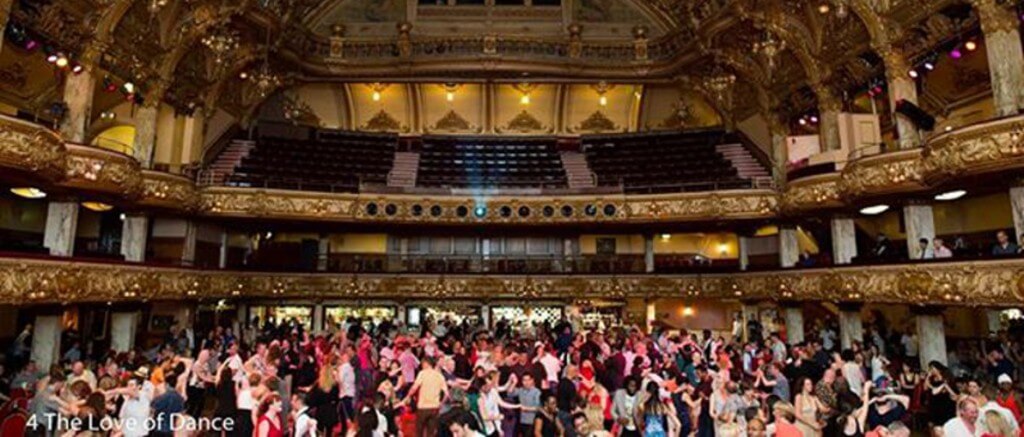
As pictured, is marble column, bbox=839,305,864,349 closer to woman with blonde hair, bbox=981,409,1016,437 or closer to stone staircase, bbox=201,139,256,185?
woman with blonde hair, bbox=981,409,1016,437

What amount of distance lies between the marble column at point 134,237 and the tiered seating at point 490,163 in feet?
32.1

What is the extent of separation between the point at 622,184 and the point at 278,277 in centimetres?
1307

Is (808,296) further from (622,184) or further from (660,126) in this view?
(660,126)

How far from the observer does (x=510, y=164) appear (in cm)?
2525

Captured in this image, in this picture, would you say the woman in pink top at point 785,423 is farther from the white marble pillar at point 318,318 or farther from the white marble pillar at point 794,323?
the white marble pillar at point 318,318

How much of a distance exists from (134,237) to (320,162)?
8.00m

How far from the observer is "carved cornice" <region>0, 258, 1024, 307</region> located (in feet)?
37.9

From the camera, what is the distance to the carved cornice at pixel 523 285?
1156cm

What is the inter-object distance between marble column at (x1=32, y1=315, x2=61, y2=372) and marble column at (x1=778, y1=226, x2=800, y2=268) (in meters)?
21.1

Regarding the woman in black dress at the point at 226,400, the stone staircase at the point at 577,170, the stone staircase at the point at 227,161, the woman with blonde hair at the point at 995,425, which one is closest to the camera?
the woman with blonde hair at the point at 995,425

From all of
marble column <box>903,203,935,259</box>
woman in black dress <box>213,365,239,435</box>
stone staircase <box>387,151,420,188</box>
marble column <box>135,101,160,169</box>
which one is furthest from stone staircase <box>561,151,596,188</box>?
woman in black dress <box>213,365,239,435</box>

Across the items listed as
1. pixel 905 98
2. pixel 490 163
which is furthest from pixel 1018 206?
pixel 490 163

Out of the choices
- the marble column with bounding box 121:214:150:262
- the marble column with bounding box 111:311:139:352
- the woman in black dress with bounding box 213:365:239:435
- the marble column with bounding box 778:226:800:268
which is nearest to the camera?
the woman in black dress with bounding box 213:365:239:435

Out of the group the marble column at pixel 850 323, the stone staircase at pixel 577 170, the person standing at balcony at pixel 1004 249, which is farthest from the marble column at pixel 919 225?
the stone staircase at pixel 577 170
